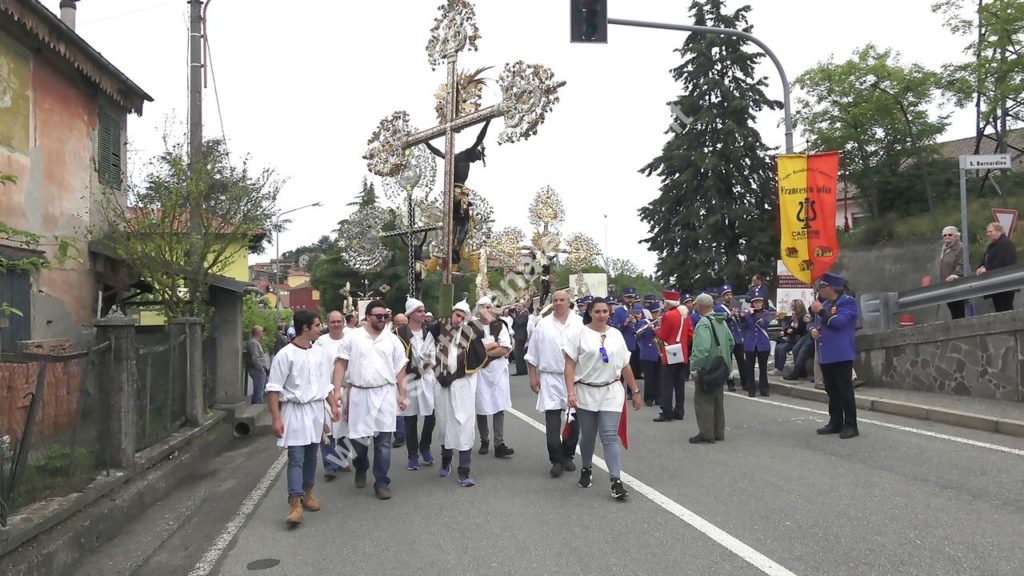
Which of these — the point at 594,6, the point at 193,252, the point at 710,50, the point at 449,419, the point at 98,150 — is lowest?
the point at 449,419

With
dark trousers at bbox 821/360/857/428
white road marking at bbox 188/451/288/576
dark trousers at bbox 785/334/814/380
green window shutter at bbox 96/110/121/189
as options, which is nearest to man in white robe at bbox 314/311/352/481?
white road marking at bbox 188/451/288/576

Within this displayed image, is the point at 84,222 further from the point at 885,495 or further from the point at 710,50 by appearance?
the point at 710,50

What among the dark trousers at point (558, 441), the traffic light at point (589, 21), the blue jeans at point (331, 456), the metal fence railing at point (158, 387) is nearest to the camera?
the dark trousers at point (558, 441)

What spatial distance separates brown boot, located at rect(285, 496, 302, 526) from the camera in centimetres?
634

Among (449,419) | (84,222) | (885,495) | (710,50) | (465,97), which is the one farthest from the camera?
(710,50)

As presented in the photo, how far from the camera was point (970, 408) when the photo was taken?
964cm

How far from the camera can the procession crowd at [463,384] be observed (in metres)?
6.68

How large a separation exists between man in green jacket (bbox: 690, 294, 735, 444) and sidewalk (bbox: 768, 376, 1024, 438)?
2.84 metres

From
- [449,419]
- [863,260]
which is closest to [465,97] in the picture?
[449,419]

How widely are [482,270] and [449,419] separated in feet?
49.6

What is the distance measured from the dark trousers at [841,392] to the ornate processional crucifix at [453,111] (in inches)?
404

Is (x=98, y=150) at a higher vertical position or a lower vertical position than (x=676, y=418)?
higher

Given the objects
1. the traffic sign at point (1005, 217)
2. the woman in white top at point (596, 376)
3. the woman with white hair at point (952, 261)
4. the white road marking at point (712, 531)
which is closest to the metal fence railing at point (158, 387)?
the woman in white top at point (596, 376)

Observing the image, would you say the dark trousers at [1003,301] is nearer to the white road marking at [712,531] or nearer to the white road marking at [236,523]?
the white road marking at [712,531]
